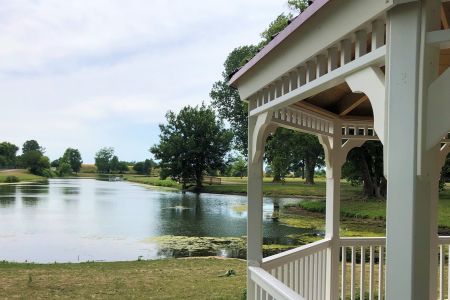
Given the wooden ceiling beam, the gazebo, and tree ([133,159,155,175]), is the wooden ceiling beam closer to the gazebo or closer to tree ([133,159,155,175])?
the gazebo

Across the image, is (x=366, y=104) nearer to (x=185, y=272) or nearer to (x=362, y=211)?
(x=185, y=272)

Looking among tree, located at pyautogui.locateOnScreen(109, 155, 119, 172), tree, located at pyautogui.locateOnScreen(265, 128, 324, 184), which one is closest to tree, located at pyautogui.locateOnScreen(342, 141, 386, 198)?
tree, located at pyautogui.locateOnScreen(265, 128, 324, 184)

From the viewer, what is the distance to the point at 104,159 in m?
112

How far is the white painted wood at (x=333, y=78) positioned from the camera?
73.1 inches

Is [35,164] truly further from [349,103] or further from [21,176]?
[349,103]

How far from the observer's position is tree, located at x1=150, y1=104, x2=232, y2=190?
143 ft

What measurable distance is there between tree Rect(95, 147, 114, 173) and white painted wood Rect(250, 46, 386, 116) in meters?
111

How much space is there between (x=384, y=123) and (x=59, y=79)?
5713 cm

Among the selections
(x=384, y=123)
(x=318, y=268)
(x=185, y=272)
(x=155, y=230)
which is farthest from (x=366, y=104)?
(x=155, y=230)

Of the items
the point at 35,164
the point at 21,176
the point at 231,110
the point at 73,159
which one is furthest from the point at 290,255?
the point at 73,159

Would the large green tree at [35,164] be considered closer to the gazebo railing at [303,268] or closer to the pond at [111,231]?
the pond at [111,231]

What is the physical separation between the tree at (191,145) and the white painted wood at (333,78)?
40536mm

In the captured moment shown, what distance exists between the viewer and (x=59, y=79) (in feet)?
178

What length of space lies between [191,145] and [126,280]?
3567cm
